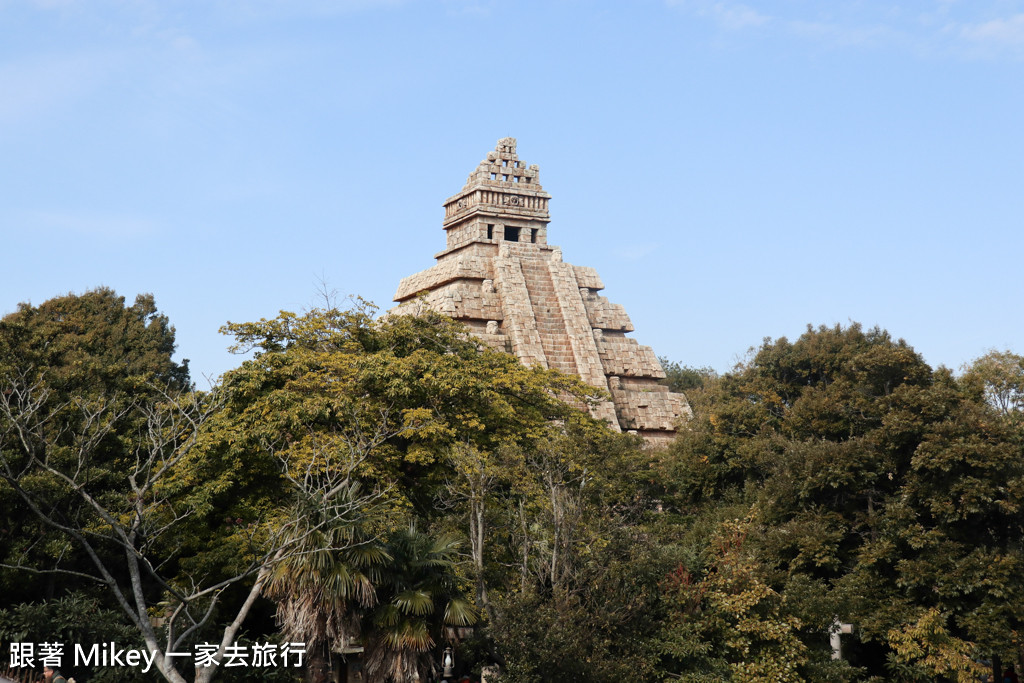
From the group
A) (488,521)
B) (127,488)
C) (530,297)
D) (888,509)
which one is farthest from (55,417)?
(530,297)

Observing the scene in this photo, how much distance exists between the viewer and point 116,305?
36594 mm

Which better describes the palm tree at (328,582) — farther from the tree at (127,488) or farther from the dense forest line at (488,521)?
the tree at (127,488)

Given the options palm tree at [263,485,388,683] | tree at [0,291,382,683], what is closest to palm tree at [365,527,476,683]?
palm tree at [263,485,388,683]

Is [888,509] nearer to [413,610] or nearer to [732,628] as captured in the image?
[732,628]

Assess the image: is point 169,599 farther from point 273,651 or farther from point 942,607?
point 942,607

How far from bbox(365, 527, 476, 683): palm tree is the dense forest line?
1.4 inches

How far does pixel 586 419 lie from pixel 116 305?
17730 millimetres

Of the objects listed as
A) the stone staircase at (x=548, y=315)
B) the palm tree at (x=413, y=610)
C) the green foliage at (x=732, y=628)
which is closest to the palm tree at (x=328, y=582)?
the palm tree at (x=413, y=610)

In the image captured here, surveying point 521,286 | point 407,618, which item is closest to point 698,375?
point 521,286

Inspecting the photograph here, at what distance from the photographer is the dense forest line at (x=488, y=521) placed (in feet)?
53.7

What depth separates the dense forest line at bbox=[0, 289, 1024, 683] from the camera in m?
16.4

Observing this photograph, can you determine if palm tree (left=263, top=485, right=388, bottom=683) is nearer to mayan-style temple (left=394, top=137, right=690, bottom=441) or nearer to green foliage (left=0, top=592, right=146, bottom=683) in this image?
green foliage (left=0, top=592, right=146, bottom=683)

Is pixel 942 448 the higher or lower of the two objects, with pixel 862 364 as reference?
lower

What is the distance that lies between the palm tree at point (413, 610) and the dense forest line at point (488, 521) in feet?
0.12
